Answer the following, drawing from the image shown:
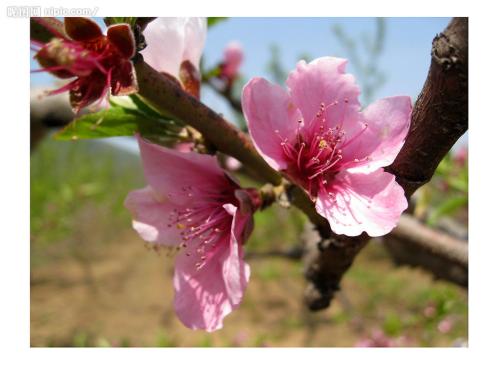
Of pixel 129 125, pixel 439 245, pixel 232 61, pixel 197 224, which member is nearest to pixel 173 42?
pixel 129 125

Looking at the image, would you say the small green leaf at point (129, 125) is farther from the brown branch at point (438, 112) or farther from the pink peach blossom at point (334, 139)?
the brown branch at point (438, 112)

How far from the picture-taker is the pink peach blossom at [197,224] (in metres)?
0.43

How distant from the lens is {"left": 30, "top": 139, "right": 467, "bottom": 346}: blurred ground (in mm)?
2736

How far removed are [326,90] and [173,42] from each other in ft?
0.57

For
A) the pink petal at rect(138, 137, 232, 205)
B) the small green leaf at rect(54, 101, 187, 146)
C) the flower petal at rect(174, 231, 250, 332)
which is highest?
the small green leaf at rect(54, 101, 187, 146)

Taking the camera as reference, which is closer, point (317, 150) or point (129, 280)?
point (317, 150)

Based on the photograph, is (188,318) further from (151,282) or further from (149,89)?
(151,282)

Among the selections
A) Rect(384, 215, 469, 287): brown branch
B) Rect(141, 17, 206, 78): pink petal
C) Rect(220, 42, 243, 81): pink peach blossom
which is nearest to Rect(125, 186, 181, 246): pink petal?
Rect(141, 17, 206, 78): pink petal

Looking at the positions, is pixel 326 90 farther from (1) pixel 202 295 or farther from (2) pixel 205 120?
(1) pixel 202 295

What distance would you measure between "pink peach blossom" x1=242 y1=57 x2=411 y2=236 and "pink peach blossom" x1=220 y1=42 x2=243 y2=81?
109 centimetres

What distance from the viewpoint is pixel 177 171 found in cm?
45

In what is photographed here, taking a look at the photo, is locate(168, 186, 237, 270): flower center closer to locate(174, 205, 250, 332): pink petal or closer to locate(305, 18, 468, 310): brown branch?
locate(174, 205, 250, 332): pink petal

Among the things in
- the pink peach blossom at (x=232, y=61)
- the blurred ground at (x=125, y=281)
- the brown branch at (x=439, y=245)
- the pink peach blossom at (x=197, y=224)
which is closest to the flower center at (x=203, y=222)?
the pink peach blossom at (x=197, y=224)

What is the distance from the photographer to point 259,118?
0.39m
